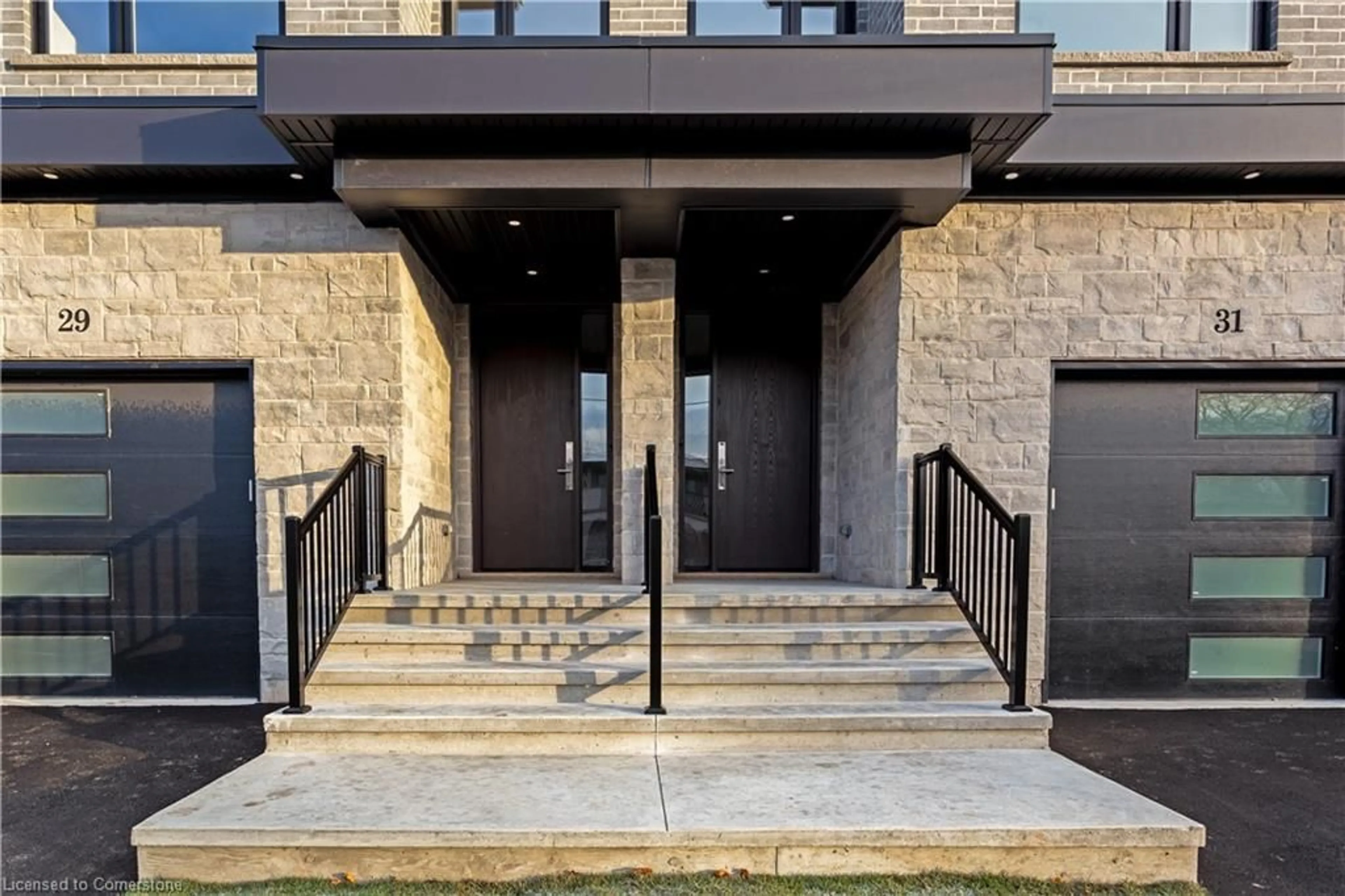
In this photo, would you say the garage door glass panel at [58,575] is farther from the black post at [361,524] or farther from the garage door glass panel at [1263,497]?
the garage door glass panel at [1263,497]

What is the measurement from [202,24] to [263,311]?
78.0 inches

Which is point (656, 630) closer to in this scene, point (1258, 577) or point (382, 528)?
point (382, 528)

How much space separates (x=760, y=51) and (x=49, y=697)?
5462mm

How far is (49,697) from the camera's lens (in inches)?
163

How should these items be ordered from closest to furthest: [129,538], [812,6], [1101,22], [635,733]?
[635,733] < [129,538] < [1101,22] < [812,6]

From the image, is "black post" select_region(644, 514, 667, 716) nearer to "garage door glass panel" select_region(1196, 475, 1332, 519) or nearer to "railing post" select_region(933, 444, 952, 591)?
"railing post" select_region(933, 444, 952, 591)

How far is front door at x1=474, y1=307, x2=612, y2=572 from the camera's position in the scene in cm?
527

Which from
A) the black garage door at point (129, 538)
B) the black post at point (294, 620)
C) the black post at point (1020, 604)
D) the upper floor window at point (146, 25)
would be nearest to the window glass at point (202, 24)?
the upper floor window at point (146, 25)

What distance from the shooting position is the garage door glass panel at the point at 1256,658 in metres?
4.15

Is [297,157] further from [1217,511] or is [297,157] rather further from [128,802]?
[1217,511]

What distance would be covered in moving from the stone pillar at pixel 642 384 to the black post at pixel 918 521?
156 centimetres

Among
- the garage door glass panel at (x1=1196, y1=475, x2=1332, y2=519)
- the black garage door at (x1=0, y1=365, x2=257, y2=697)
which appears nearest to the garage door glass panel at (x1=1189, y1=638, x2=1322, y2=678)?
the garage door glass panel at (x1=1196, y1=475, x2=1332, y2=519)

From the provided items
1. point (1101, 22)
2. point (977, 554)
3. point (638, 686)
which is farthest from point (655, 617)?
point (1101, 22)

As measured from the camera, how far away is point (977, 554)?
3510mm
